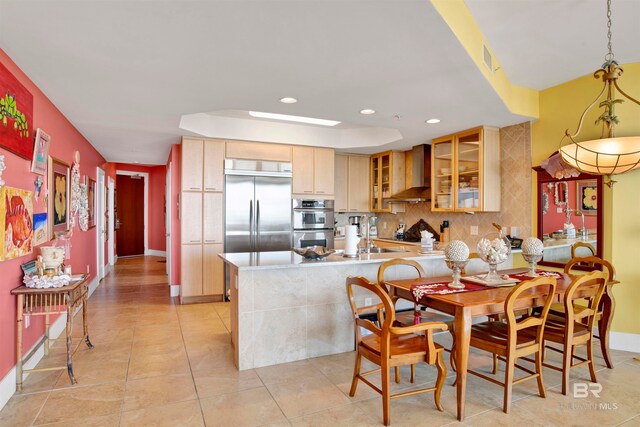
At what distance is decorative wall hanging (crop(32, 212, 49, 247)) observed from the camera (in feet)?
9.89

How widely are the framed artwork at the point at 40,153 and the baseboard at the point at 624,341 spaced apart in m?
5.25

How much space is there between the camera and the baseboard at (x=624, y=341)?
133 inches

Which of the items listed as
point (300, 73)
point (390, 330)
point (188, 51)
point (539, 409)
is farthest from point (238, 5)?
point (539, 409)

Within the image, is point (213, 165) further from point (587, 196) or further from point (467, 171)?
point (587, 196)

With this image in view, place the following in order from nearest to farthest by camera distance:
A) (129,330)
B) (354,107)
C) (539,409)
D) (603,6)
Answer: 1. (539,409)
2. (603,6)
3. (354,107)
4. (129,330)

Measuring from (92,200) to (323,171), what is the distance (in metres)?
3.67

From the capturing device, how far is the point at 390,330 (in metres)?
2.10

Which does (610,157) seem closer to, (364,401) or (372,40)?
(372,40)

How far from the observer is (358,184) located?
6.51m

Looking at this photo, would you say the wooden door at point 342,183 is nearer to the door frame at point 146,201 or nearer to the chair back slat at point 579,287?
the chair back slat at point 579,287

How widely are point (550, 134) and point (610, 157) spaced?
2.00m

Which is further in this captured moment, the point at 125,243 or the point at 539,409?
the point at 125,243

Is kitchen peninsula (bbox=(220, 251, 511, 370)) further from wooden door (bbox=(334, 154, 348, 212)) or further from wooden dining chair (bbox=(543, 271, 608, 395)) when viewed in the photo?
wooden door (bbox=(334, 154, 348, 212))

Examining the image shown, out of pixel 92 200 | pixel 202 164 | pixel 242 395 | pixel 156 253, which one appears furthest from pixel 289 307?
pixel 156 253
